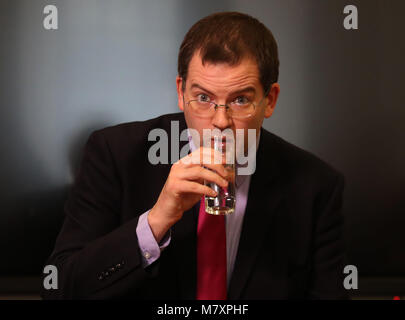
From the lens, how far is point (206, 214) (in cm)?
140

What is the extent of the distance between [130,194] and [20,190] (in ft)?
2.34

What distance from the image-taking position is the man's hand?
3.61ft

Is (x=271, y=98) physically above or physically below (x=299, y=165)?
above

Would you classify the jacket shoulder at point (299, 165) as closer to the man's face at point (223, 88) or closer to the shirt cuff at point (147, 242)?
the man's face at point (223, 88)

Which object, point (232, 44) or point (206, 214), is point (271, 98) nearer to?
point (232, 44)

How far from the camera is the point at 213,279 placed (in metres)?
1.37

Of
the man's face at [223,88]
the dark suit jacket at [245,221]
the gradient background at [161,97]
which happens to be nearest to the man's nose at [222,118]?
the man's face at [223,88]

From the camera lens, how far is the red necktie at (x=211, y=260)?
53.9 inches

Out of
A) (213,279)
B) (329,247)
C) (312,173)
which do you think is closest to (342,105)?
(312,173)

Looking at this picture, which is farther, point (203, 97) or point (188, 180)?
point (203, 97)

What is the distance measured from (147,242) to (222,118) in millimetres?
392

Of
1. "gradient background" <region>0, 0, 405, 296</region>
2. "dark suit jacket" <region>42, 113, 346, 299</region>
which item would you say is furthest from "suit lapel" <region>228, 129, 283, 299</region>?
"gradient background" <region>0, 0, 405, 296</region>

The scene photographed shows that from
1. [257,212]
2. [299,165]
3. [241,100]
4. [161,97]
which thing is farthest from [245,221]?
[161,97]

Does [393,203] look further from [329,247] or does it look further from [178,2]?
[178,2]
